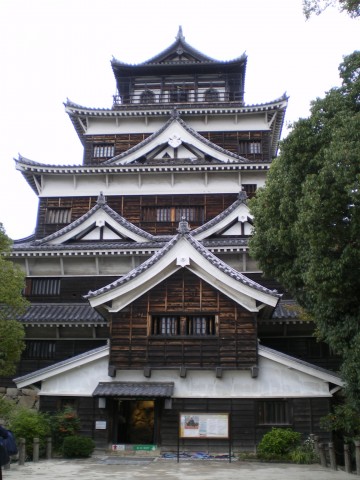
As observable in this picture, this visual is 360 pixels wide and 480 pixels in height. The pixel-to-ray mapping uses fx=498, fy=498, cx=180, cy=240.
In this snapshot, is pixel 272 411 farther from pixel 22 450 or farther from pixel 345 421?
pixel 22 450

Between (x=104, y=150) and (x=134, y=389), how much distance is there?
16.4 m

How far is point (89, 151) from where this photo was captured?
29625 millimetres

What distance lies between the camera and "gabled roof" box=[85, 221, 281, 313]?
1833cm

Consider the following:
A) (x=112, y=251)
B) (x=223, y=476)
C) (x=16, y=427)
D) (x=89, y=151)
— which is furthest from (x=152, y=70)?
(x=223, y=476)

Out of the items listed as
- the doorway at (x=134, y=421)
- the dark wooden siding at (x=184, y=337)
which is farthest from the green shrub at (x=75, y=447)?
the dark wooden siding at (x=184, y=337)

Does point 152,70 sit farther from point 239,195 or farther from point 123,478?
point 123,478

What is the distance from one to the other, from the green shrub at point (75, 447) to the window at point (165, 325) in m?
4.53

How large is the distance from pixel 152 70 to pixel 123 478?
2638cm

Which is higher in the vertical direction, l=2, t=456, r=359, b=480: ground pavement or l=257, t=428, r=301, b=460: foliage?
l=257, t=428, r=301, b=460: foliage

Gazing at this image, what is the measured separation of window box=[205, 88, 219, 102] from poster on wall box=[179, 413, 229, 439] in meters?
20.6

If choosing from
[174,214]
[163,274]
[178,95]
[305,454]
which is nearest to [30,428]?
[163,274]

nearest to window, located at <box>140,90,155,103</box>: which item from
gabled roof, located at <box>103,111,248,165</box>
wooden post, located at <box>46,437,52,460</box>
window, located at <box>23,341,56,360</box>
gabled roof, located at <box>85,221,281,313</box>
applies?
gabled roof, located at <box>103,111,248,165</box>

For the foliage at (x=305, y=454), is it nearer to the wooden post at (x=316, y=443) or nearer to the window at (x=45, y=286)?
the wooden post at (x=316, y=443)

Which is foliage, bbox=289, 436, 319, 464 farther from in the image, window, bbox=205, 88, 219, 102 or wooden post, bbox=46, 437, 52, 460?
window, bbox=205, 88, 219, 102
